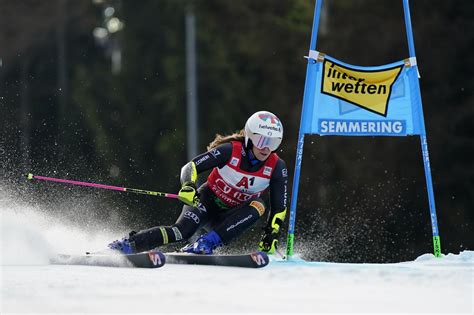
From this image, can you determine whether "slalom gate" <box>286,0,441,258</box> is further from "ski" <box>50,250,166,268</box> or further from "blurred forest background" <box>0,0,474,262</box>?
"blurred forest background" <box>0,0,474,262</box>

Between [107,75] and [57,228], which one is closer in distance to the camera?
[57,228]

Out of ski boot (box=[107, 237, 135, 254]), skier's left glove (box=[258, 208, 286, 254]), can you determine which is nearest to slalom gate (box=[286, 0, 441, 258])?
skier's left glove (box=[258, 208, 286, 254])

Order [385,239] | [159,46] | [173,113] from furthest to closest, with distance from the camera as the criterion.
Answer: [159,46] → [173,113] → [385,239]

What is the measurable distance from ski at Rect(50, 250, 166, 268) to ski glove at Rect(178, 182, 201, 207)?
32.3 inches

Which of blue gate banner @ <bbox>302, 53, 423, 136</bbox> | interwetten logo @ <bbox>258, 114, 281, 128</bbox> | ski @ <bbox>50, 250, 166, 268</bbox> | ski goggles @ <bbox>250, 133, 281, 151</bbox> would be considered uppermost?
blue gate banner @ <bbox>302, 53, 423, 136</bbox>

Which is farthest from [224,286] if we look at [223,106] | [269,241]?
[223,106]

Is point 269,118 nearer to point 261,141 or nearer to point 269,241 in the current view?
point 261,141

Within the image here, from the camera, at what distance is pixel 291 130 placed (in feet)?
76.5

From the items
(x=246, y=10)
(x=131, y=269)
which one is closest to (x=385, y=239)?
(x=246, y=10)

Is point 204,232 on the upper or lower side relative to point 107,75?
lower

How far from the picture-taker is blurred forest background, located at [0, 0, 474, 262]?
65.9ft

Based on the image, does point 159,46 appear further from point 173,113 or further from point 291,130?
point 291,130

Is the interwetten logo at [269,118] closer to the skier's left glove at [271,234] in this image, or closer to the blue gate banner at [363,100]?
the blue gate banner at [363,100]

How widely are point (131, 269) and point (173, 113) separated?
2456 cm
